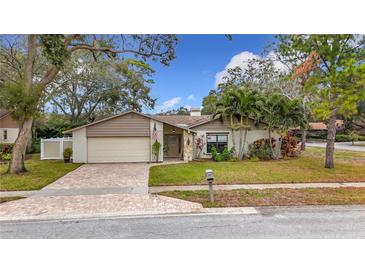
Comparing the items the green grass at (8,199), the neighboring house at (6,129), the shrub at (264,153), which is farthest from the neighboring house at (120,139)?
the neighboring house at (6,129)

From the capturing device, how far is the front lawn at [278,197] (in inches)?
235

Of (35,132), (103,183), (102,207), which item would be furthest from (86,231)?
(35,132)

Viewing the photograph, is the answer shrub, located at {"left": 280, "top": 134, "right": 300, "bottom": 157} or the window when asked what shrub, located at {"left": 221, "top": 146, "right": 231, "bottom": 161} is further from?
shrub, located at {"left": 280, "top": 134, "right": 300, "bottom": 157}

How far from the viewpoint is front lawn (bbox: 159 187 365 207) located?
5.97 metres

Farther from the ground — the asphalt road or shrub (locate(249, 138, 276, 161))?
shrub (locate(249, 138, 276, 161))

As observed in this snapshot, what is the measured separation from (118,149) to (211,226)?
36.4 ft

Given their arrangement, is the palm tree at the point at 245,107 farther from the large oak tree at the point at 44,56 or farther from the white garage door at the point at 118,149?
the white garage door at the point at 118,149

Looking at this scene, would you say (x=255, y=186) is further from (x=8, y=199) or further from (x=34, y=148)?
(x=34, y=148)

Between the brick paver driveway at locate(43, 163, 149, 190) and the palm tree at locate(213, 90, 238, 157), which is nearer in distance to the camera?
the brick paver driveway at locate(43, 163, 149, 190)

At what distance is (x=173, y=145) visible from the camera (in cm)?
1744

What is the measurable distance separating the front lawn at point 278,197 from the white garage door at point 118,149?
311 inches

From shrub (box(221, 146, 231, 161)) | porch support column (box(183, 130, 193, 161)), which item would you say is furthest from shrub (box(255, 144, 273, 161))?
porch support column (box(183, 130, 193, 161))

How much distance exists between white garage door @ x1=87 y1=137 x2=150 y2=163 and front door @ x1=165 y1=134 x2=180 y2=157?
297 centimetres
